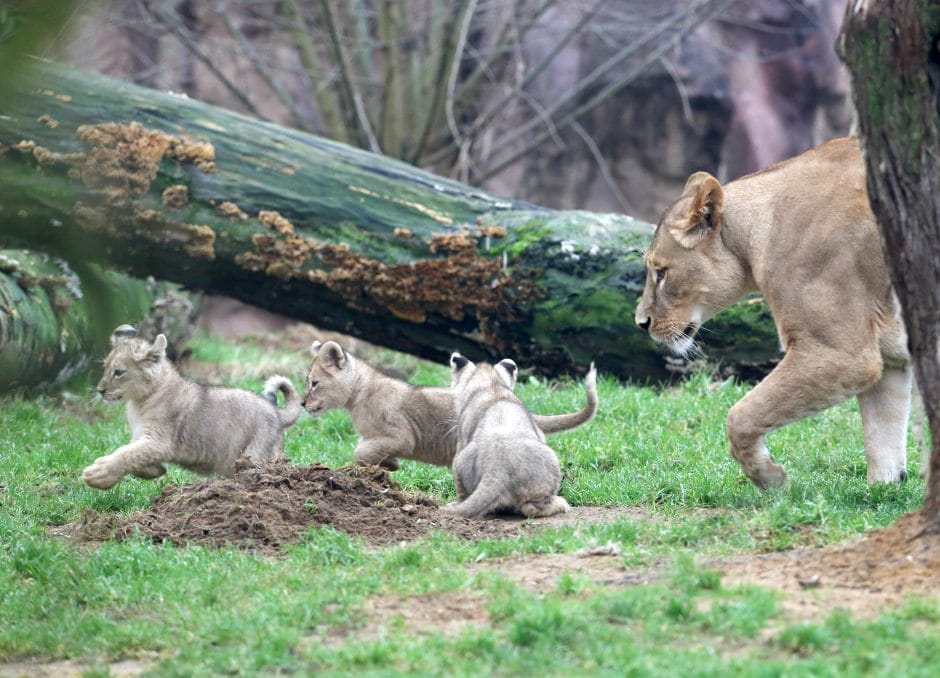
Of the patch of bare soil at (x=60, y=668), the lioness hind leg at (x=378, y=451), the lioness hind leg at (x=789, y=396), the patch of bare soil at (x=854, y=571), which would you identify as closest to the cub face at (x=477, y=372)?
the lioness hind leg at (x=378, y=451)

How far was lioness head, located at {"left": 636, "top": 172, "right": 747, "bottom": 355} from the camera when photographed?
7.54 metres

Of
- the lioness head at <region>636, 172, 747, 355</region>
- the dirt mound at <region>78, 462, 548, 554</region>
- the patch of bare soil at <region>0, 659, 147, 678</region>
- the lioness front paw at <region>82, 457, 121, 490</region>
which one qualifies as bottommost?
the patch of bare soil at <region>0, 659, 147, 678</region>

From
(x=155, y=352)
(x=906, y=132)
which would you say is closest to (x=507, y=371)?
(x=155, y=352)

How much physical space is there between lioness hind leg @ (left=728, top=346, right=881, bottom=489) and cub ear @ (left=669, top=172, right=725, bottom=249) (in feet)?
3.71

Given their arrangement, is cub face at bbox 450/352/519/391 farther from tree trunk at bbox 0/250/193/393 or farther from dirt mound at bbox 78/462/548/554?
tree trunk at bbox 0/250/193/393

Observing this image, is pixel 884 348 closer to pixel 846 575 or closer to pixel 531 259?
pixel 846 575

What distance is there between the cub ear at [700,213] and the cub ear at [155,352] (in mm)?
3474

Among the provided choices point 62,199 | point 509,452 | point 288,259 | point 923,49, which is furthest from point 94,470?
point 62,199

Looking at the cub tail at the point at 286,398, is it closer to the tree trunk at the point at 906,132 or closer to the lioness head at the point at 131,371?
the lioness head at the point at 131,371

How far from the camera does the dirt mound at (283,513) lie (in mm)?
6426

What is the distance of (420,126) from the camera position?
1814 centimetres

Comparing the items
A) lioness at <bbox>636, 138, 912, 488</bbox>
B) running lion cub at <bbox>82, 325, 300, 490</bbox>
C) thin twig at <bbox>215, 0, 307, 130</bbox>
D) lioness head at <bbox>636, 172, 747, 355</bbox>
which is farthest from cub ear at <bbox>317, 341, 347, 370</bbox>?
thin twig at <bbox>215, 0, 307, 130</bbox>

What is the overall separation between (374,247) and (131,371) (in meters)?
3.16

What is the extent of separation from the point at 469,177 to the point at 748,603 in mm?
15056
